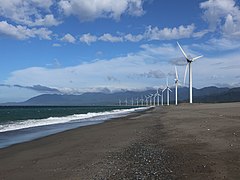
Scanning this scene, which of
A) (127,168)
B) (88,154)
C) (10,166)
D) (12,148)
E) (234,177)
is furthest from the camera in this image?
(12,148)

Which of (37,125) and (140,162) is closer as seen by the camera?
(140,162)

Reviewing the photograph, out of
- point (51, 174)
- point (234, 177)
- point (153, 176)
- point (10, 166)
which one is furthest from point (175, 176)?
point (10, 166)

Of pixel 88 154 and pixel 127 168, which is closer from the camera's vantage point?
pixel 127 168

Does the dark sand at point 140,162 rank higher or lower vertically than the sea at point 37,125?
higher

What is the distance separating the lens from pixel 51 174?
10.9m

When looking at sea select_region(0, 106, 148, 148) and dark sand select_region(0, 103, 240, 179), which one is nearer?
dark sand select_region(0, 103, 240, 179)

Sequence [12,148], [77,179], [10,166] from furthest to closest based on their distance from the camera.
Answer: [12,148]
[10,166]
[77,179]

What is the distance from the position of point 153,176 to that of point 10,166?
6.61m

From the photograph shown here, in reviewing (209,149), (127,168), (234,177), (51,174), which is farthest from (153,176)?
(209,149)

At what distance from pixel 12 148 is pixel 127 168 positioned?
1045cm

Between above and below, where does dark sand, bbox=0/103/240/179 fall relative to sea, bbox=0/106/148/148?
above

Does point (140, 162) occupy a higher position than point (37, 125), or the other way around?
point (140, 162)

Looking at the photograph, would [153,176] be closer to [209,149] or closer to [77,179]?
[77,179]

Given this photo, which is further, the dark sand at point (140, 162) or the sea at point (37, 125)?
the sea at point (37, 125)
